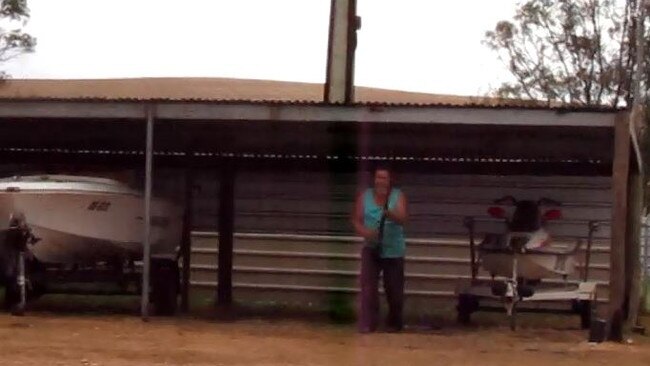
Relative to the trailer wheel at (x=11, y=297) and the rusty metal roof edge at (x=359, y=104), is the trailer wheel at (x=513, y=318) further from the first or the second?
the trailer wheel at (x=11, y=297)

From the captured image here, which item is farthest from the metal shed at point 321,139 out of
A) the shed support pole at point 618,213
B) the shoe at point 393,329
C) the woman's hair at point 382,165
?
the shoe at point 393,329

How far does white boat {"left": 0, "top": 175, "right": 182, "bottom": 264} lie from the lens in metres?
13.9

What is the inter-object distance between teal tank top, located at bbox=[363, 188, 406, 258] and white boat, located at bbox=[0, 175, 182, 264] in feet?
9.60

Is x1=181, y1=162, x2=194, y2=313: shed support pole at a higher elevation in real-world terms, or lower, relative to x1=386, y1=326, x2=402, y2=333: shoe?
higher

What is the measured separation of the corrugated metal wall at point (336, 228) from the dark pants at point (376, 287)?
4.31 metres

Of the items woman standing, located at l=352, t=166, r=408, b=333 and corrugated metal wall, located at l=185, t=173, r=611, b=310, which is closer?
woman standing, located at l=352, t=166, r=408, b=333

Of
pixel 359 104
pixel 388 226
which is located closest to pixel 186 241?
pixel 388 226

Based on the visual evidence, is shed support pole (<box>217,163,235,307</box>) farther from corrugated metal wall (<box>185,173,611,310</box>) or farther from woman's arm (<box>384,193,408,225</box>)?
woman's arm (<box>384,193,408,225</box>)

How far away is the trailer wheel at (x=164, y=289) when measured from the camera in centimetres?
1444

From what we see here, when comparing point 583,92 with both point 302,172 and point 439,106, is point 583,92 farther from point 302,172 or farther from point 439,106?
point 439,106

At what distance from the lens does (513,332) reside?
13805 millimetres

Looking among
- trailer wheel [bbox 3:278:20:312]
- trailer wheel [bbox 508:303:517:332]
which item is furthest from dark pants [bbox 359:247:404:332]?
trailer wheel [bbox 3:278:20:312]

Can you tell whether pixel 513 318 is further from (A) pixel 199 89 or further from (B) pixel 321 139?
(A) pixel 199 89

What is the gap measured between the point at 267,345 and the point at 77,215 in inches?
137
